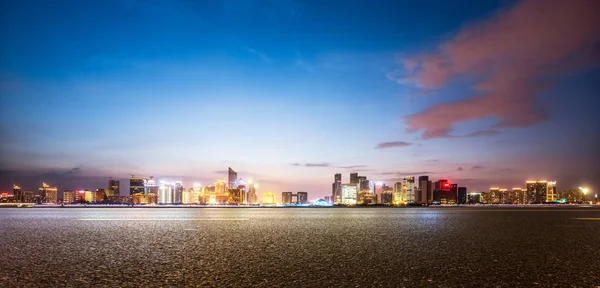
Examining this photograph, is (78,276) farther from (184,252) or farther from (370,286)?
(370,286)

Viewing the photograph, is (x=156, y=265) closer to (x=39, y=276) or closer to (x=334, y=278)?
(x=39, y=276)

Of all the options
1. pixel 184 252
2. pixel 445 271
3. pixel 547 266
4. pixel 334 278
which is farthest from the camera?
pixel 184 252

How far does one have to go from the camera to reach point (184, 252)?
621 centimetres

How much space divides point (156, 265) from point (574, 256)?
5.48 meters

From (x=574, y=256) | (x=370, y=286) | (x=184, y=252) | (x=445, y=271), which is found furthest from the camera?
(x=184, y=252)

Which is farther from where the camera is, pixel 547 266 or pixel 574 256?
pixel 574 256

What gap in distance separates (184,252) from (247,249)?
3.25 feet

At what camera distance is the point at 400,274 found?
4262 mm

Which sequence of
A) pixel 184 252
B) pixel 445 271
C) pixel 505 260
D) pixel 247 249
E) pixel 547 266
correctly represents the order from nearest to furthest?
1. pixel 445 271
2. pixel 547 266
3. pixel 505 260
4. pixel 184 252
5. pixel 247 249

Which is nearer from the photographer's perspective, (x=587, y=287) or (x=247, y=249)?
(x=587, y=287)

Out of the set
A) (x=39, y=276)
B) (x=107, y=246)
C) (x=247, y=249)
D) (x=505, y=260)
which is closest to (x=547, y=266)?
(x=505, y=260)

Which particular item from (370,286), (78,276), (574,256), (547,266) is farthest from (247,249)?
(574,256)

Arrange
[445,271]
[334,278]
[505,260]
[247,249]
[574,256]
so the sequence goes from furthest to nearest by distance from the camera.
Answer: [247,249] < [574,256] < [505,260] < [445,271] < [334,278]

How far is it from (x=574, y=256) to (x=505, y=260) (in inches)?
49.6
